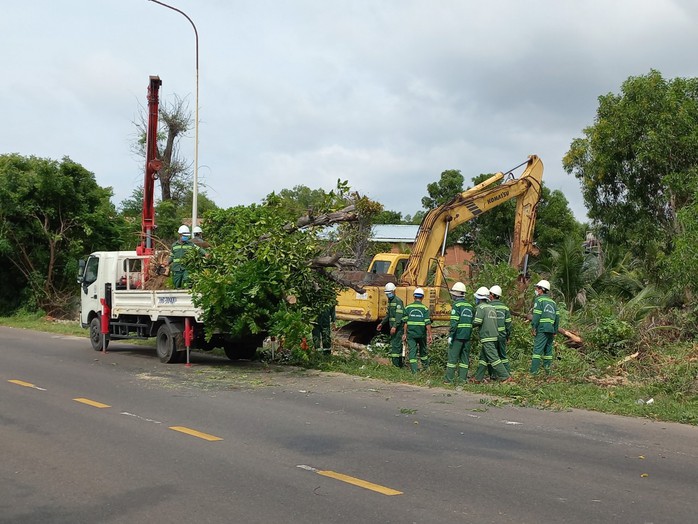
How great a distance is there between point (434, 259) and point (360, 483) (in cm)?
1282

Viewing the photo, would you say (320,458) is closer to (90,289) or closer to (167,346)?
(167,346)

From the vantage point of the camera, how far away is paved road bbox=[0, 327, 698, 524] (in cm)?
598

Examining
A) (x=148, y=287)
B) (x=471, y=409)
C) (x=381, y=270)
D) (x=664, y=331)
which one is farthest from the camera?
(x=381, y=270)

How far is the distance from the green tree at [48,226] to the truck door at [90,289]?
1314cm

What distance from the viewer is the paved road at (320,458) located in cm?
598

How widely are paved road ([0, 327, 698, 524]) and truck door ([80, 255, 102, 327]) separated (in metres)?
6.22

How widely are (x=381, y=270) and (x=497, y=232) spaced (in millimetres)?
16412

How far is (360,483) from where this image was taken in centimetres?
670

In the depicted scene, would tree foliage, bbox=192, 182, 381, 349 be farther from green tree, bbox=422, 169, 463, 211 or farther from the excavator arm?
green tree, bbox=422, 169, 463, 211

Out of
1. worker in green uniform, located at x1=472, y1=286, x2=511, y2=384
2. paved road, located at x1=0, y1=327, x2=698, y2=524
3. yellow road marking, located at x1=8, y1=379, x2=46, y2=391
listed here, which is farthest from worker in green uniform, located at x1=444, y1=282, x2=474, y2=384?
yellow road marking, located at x1=8, y1=379, x2=46, y2=391

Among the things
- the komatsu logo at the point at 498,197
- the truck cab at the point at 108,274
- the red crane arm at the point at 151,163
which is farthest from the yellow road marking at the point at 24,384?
the komatsu logo at the point at 498,197

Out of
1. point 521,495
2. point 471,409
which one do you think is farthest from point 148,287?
point 521,495

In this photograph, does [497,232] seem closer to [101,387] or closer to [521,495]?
[101,387]

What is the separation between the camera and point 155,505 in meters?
6.02
